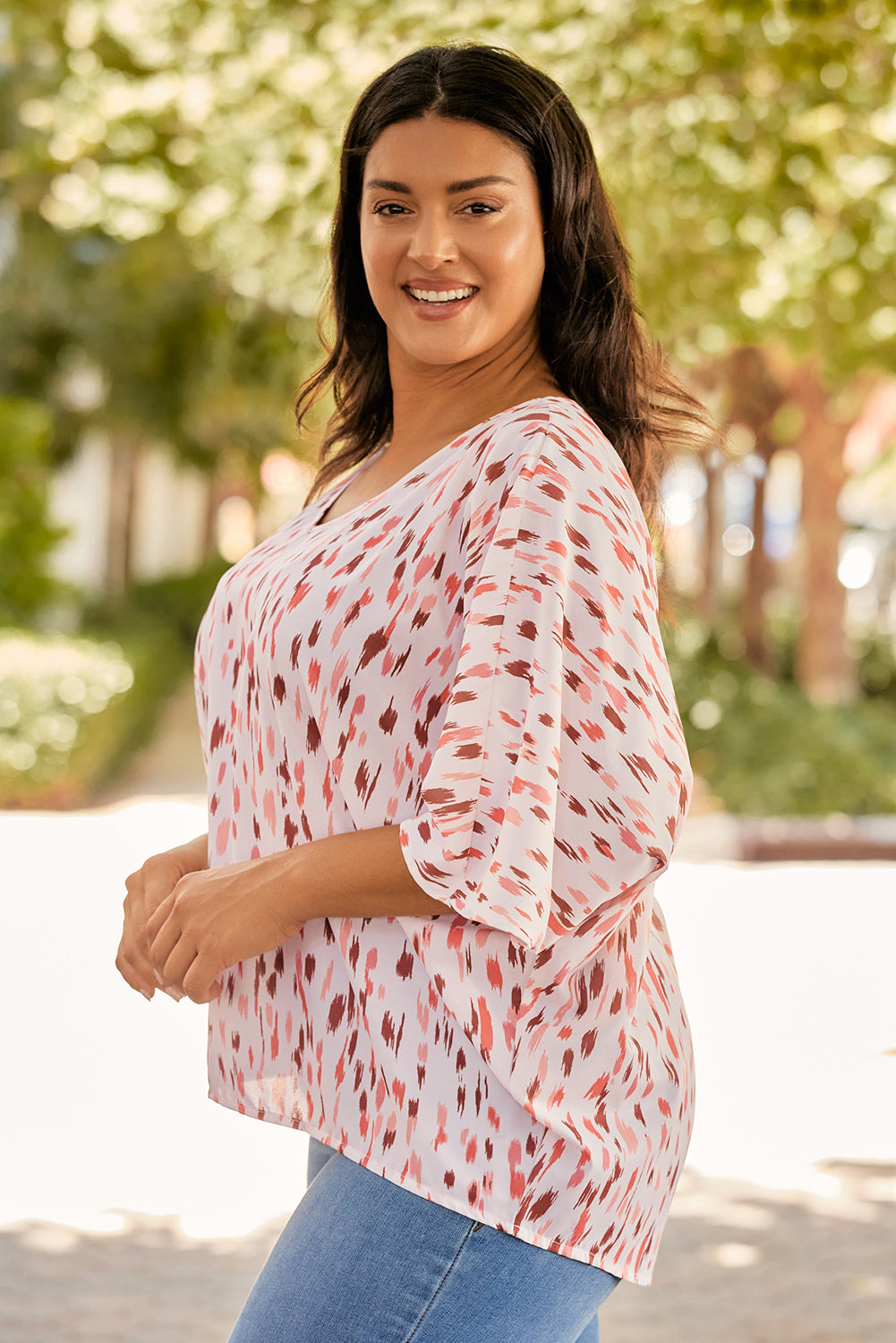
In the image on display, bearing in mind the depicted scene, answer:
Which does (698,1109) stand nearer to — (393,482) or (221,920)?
(393,482)

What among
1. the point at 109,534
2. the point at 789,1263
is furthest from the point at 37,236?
the point at 789,1263

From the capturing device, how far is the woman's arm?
1.63 m

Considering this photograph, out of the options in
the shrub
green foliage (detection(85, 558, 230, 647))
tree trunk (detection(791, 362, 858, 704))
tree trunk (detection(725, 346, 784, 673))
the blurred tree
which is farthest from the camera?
green foliage (detection(85, 558, 230, 647))

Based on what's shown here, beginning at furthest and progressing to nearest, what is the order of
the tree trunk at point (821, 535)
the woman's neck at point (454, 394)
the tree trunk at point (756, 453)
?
the tree trunk at point (756, 453) < the tree trunk at point (821, 535) < the woman's neck at point (454, 394)

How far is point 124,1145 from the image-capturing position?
16.6 feet

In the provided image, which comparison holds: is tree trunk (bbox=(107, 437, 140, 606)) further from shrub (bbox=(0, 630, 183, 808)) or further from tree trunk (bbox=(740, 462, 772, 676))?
tree trunk (bbox=(740, 462, 772, 676))

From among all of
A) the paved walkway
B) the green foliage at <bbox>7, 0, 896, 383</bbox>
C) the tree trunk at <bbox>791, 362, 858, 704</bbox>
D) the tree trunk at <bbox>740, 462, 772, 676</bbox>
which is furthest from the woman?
the tree trunk at <bbox>740, 462, 772, 676</bbox>

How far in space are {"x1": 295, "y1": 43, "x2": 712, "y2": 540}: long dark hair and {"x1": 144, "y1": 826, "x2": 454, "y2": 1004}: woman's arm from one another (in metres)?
0.67

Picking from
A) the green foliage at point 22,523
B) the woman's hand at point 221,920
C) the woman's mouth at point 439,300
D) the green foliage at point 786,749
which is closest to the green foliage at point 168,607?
the green foliage at point 22,523

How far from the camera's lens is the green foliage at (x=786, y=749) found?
1168 cm

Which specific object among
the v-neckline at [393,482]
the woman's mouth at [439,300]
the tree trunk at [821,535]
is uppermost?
the tree trunk at [821,535]

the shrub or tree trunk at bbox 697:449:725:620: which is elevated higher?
tree trunk at bbox 697:449:725:620

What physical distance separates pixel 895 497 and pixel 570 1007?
85.1ft

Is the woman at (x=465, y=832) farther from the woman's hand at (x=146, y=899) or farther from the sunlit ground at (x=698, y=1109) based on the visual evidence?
the sunlit ground at (x=698, y=1109)
